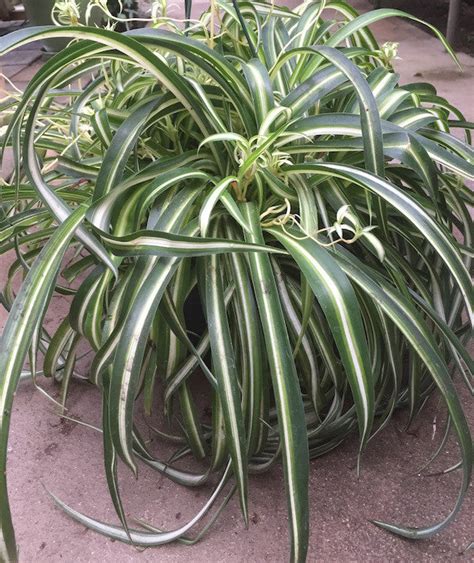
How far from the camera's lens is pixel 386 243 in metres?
0.83

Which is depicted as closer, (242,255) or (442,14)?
(242,255)

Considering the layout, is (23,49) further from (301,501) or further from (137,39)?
(301,501)

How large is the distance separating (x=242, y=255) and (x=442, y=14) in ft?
14.1

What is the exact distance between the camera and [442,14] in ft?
14.0

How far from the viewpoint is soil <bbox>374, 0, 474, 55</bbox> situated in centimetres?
362

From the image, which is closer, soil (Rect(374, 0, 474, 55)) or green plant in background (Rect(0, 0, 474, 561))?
green plant in background (Rect(0, 0, 474, 561))

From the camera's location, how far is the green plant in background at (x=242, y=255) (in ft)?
2.14

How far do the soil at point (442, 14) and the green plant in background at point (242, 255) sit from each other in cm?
303

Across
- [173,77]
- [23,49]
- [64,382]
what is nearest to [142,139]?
[173,77]

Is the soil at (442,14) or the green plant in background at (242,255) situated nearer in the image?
the green plant in background at (242,255)

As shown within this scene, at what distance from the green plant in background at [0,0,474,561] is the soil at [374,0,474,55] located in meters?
3.03

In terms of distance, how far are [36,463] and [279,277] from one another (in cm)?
50

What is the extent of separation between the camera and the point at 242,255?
0.76 metres

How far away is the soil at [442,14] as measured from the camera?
3.62 meters
